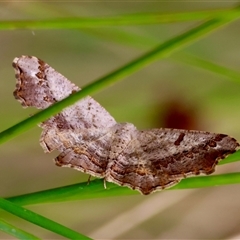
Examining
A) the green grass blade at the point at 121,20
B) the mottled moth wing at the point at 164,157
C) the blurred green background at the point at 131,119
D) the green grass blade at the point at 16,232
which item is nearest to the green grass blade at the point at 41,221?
the green grass blade at the point at 16,232

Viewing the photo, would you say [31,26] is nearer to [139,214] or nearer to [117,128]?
[117,128]

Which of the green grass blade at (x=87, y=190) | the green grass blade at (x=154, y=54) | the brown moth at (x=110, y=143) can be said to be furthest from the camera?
the brown moth at (x=110, y=143)

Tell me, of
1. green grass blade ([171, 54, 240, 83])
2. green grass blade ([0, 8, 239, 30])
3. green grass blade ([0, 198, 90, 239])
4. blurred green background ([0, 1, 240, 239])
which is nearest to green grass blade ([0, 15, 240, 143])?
green grass blade ([0, 8, 239, 30])

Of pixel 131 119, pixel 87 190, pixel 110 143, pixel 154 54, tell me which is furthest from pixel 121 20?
pixel 131 119

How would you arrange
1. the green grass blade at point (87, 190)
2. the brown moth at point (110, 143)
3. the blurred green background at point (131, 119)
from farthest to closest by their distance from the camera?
the blurred green background at point (131, 119), the brown moth at point (110, 143), the green grass blade at point (87, 190)

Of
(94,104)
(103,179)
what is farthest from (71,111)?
(103,179)

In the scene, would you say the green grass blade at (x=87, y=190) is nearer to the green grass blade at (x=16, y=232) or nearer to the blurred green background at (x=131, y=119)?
the green grass blade at (x=16, y=232)

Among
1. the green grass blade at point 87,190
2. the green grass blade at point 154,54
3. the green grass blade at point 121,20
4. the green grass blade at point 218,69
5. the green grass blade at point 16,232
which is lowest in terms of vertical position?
the green grass blade at point 16,232
